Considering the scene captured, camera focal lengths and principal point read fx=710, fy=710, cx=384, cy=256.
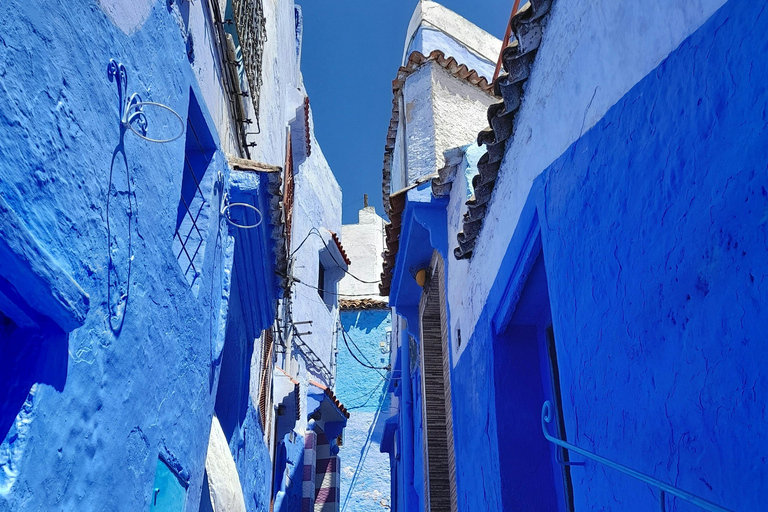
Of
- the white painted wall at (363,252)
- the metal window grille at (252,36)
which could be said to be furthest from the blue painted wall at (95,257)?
the white painted wall at (363,252)

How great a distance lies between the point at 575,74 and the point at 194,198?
2.89 m

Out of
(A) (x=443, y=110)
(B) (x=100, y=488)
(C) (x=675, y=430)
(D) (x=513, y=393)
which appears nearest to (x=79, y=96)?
(B) (x=100, y=488)

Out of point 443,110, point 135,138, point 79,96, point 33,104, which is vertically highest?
point 443,110

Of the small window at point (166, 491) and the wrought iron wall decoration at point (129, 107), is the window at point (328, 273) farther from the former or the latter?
the wrought iron wall decoration at point (129, 107)

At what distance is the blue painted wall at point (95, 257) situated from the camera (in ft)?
7.86

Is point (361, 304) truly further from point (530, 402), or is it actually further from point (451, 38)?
point (530, 402)

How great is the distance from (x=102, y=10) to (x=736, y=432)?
9.72 feet

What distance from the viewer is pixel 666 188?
7.99 ft

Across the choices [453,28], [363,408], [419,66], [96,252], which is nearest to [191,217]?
[96,252]

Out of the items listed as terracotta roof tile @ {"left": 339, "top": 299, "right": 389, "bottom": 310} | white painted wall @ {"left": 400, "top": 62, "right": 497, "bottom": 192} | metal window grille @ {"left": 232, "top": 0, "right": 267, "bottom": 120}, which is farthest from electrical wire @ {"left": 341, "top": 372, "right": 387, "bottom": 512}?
metal window grille @ {"left": 232, "top": 0, "right": 267, "bottom": 120}

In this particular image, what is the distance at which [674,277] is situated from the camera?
235 cm

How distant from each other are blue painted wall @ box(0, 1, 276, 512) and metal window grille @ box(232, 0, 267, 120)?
201 centimetres

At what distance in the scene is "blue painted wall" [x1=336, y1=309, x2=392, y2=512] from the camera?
60.5 feet

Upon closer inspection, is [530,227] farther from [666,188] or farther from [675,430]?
[675,430]
